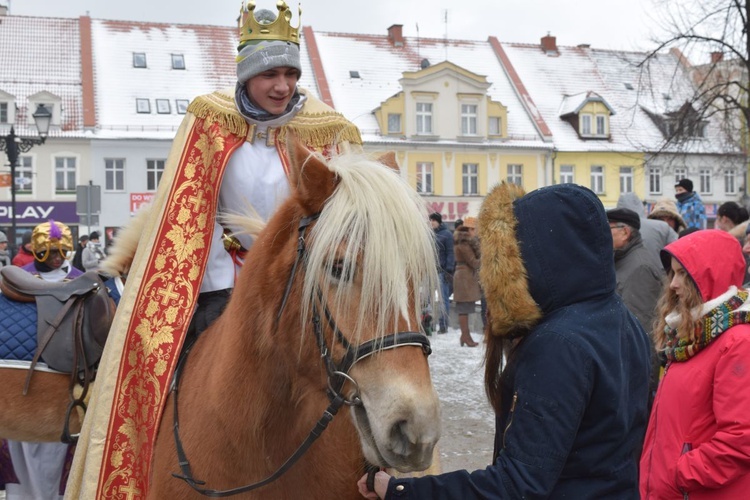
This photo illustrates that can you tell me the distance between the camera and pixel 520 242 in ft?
7.22

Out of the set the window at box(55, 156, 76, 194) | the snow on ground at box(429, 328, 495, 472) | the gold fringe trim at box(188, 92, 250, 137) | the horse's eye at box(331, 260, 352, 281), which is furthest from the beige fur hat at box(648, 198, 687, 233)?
the window at box(55, 156, 76, 194)

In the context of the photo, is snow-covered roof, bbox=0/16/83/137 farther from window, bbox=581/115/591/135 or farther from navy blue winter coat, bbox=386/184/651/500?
navy blue winter coat, bbox=386/184/651/500

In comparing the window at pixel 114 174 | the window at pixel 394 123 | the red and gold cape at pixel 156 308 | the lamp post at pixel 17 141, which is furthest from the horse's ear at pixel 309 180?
the window at pixel 394 123

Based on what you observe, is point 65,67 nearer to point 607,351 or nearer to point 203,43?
point 203,43

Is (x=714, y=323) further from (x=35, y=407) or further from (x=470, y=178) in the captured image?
(x=470, y=178)

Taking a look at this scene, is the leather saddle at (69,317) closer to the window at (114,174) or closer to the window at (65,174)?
the window at (114,174)

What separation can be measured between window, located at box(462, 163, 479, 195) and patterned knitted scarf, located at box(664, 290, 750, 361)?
106 ft

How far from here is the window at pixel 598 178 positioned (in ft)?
122

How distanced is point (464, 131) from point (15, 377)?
33126 millimetres

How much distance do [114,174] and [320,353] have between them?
1233 inches

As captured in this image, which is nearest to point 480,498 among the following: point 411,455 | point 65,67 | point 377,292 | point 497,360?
point 411,455

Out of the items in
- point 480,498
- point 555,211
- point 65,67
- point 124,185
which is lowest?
point 480,498

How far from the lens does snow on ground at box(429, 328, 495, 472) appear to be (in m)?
6.96

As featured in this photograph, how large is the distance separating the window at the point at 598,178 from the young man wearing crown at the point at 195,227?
35308 mm
